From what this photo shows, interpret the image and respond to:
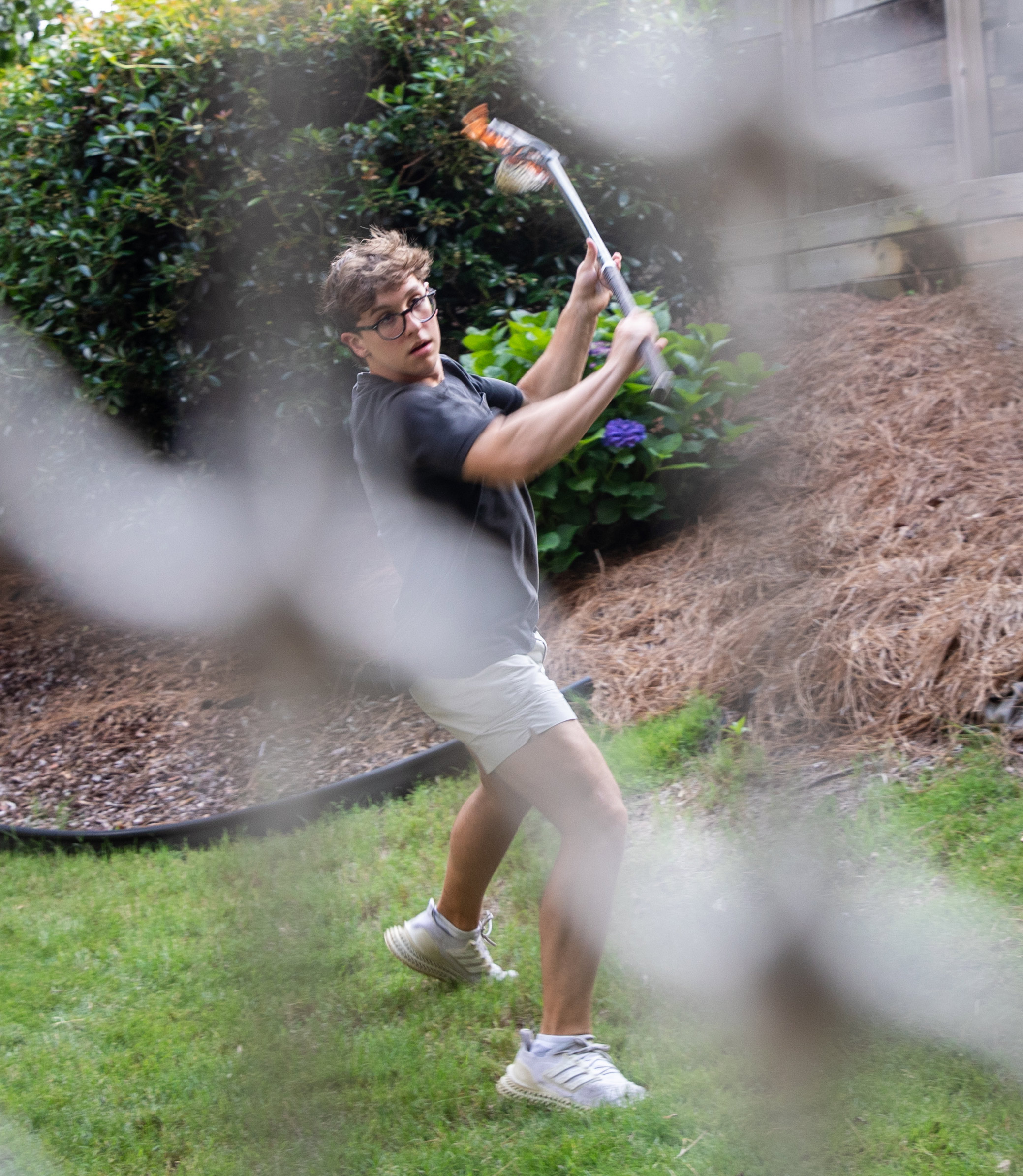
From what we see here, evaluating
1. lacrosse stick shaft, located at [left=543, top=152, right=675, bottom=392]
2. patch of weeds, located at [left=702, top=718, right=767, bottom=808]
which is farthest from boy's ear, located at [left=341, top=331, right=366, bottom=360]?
patch of weeds, located at [left=702, top=718, right=767, bottom=808]

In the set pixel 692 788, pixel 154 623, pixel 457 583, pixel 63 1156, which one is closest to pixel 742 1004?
pixel 692 788

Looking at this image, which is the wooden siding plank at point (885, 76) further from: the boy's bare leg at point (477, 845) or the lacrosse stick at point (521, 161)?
the boy's bare leg at point (477, 845)

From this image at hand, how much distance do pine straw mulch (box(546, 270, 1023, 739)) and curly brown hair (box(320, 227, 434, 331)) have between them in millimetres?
1594

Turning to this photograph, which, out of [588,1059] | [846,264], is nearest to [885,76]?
[846,264]

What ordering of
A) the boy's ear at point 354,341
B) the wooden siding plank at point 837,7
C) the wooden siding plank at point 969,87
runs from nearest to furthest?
the boy's ear at point 354,341 → the wooden siding plank at point 969,87 → the wooden siding plank at point 837,7

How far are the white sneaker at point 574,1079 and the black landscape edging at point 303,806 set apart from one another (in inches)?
54.2

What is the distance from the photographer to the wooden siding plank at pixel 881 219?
4.41 m

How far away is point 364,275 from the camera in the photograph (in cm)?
190

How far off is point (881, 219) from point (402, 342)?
11.8 feet

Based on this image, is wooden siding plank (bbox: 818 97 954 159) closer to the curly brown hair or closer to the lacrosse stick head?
the lacrosse stick head

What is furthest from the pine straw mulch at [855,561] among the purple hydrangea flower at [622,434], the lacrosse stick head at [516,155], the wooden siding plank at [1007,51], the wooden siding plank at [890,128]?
the lacrosse stick head at [516,155]

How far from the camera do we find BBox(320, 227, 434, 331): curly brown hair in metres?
1.90

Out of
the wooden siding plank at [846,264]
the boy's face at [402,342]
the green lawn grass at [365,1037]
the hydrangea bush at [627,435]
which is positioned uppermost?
the wooden siding plank at [846,264]

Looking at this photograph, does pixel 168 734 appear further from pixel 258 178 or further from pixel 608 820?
pixel 608 820
